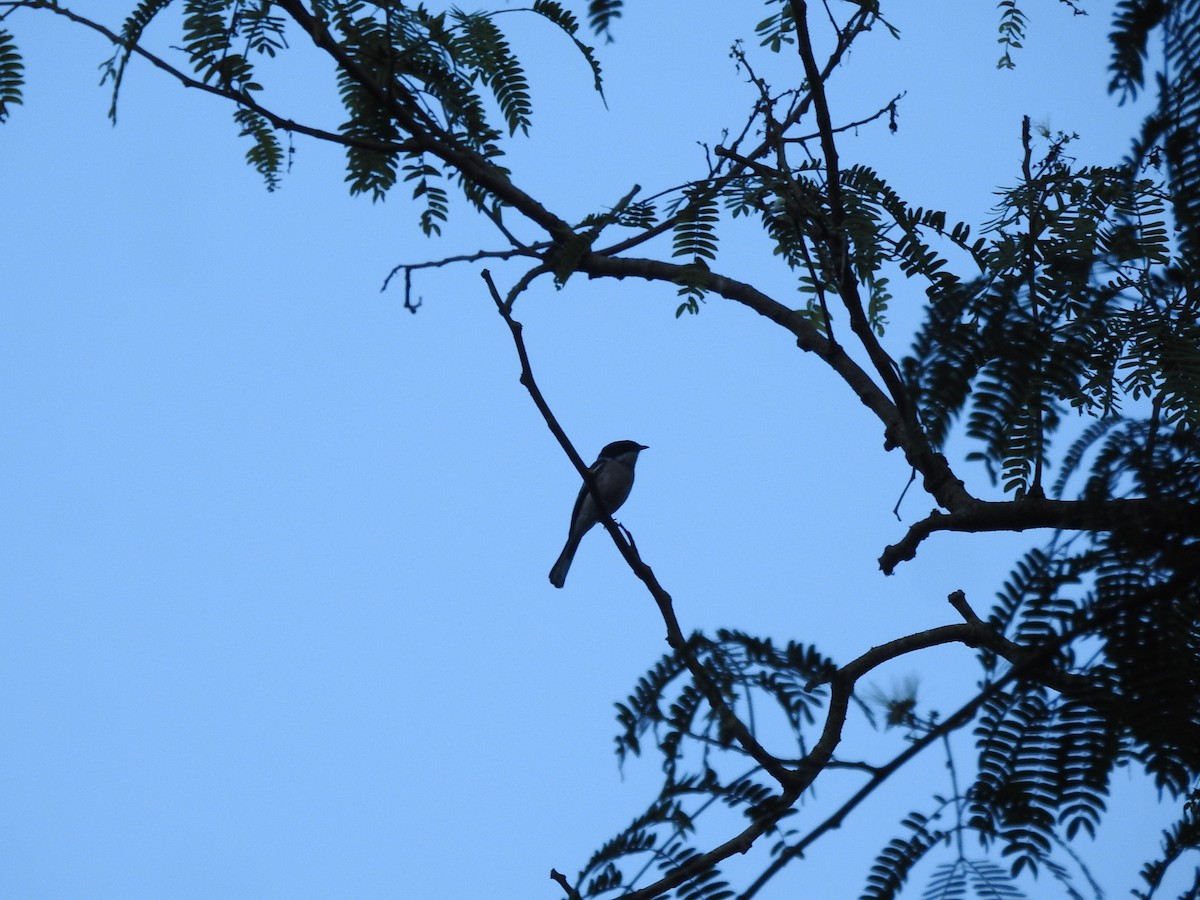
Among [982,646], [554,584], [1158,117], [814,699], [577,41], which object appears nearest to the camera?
[1158,117]

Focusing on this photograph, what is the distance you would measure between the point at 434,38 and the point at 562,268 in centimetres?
86

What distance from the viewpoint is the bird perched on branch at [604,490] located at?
361 inches

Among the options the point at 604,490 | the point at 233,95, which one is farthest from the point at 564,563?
the point at 233,95

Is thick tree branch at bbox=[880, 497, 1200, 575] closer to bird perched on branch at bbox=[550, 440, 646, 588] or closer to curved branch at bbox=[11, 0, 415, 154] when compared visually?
curved branch at bbox=[11, 0, 415, 154]

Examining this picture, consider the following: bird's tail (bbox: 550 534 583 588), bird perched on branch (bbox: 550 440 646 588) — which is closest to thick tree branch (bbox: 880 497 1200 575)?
bird perched on branch (bbox: 550 440 646 588)

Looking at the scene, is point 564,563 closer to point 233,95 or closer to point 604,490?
point 604,490

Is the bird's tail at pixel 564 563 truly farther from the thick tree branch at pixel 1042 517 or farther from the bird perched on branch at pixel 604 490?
the thick tree branch at pixel 1042 517

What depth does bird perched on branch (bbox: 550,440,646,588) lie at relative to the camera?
9180mm

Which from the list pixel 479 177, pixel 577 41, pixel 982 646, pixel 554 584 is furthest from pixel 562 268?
pixel 554 584

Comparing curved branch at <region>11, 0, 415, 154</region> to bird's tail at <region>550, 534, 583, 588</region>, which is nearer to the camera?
curved branch at <region>11, 0, 415, 154</region>

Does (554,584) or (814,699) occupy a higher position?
(554,584)

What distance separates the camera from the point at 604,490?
9586 millimetres

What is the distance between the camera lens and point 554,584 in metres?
9.19

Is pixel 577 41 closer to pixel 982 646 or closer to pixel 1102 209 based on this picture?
pixel 1102 209
